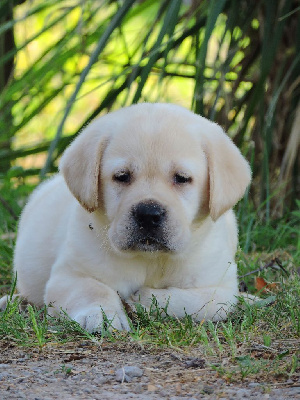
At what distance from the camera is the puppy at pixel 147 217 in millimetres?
2650

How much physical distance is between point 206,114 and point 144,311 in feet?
7.44

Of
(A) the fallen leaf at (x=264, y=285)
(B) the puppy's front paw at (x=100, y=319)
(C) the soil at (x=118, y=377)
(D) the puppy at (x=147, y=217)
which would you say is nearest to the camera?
(C) the soil at (x=118, y=377)

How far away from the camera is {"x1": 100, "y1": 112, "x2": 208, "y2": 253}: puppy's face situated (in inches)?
103

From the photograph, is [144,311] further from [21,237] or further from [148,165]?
[21,237]

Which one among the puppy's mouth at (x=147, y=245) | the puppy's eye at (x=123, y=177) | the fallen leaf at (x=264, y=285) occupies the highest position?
the puppy's eye at (x=123, y=177)

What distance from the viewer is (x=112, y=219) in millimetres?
2754

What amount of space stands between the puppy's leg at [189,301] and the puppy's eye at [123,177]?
413 millimetres

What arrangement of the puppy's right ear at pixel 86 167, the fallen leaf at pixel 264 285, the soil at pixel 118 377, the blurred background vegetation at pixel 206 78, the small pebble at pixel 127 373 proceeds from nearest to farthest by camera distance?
the soil at pixel 118 377 → the small pebble at pixel 127 373 → the puppy's right ear at pixel 86 167 → the fallen leaf at pixel 264 285 → the blurred background vegetation at pixel 206 78

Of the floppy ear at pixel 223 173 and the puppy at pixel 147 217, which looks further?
the floppy ear at pixel 223 173

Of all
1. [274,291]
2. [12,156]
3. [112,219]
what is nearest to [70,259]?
[112,219]

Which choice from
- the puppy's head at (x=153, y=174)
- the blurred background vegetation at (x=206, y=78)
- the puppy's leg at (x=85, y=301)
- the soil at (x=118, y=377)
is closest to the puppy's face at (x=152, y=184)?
the puppy's head at (x=153, y=174)

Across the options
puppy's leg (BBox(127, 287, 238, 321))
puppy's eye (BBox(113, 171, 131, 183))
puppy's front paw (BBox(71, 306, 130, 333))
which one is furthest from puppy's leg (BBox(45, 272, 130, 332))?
puppy's eye (BBox(113, 171, 131, 183))

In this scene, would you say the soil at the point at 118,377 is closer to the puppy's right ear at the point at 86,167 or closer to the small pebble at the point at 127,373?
the small pebble at the point at 127,373

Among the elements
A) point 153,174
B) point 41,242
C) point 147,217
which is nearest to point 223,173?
point 153,174
